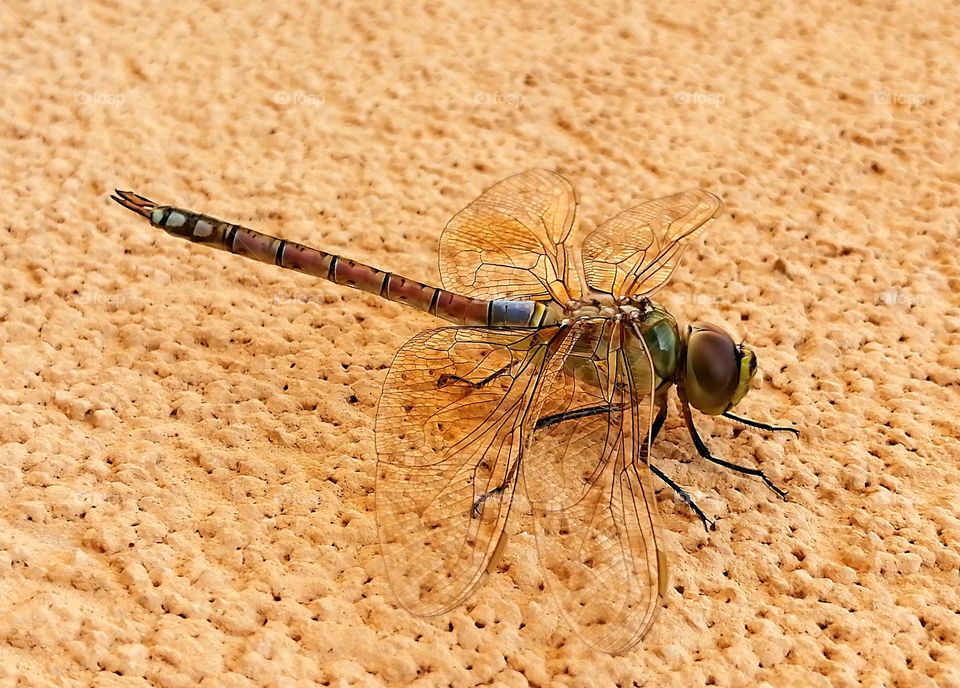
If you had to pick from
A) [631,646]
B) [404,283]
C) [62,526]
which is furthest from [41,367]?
[631,646]

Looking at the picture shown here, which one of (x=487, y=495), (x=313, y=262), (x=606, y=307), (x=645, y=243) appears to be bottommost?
(x=487, y=495)

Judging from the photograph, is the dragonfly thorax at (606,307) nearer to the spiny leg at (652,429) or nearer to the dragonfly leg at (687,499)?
the spiny leg at (652,429)

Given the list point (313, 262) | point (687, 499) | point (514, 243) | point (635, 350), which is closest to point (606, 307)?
point (635, 350)

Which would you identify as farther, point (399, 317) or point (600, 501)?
point (399, 317)

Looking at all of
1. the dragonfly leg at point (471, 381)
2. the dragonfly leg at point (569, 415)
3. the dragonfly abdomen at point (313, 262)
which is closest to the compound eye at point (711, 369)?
the dragonfly leg at point (569, 415)

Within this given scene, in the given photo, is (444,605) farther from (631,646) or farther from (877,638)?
(877,638)

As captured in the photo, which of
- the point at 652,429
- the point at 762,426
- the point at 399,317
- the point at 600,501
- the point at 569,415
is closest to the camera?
the point at 600,501

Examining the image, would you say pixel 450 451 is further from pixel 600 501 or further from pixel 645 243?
pixel 645 243

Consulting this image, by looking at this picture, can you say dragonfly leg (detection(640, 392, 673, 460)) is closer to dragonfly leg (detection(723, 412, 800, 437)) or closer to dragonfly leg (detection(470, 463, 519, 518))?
dragonfly leg (detection(723, 412, 800, 437))
